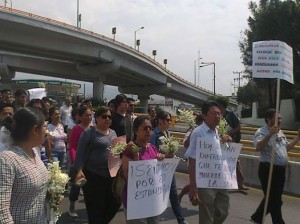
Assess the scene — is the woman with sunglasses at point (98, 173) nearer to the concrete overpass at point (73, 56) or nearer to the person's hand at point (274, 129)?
the person's hand at point (274, 129)

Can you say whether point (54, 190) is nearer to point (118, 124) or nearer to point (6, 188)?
point (6, 188)

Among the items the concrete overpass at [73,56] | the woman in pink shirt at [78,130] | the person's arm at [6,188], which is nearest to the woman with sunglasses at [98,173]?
the woman in pink shirt at [78,130]

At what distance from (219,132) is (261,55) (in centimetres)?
145

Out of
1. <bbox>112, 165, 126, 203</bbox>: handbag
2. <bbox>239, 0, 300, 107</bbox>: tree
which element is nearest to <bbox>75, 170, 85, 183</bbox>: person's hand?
<bbox>112, 165, 126, 203</bbox>: handbag

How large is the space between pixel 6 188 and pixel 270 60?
452 cm

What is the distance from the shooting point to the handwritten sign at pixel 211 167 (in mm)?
5270

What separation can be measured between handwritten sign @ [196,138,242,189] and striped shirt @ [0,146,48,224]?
8.17 ft

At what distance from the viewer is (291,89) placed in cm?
4150

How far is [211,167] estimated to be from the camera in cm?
535

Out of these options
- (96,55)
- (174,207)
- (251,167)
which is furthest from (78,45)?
(174,207)

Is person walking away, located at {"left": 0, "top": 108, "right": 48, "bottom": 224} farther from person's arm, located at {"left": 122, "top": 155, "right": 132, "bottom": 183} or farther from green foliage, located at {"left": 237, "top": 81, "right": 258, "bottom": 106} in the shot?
green foliage, located at {"left": 237, "top": 81, "right": 258, "bottom": 106}

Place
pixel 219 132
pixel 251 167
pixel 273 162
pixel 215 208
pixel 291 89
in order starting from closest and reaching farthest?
pixel 215 208 → pixel 219 132 → pixel 273 162 → pixel 251 167 → pixel 291 89

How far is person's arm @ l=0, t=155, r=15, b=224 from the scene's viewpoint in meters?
2.82

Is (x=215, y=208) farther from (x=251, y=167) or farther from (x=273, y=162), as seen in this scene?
(x=251, y=167)
